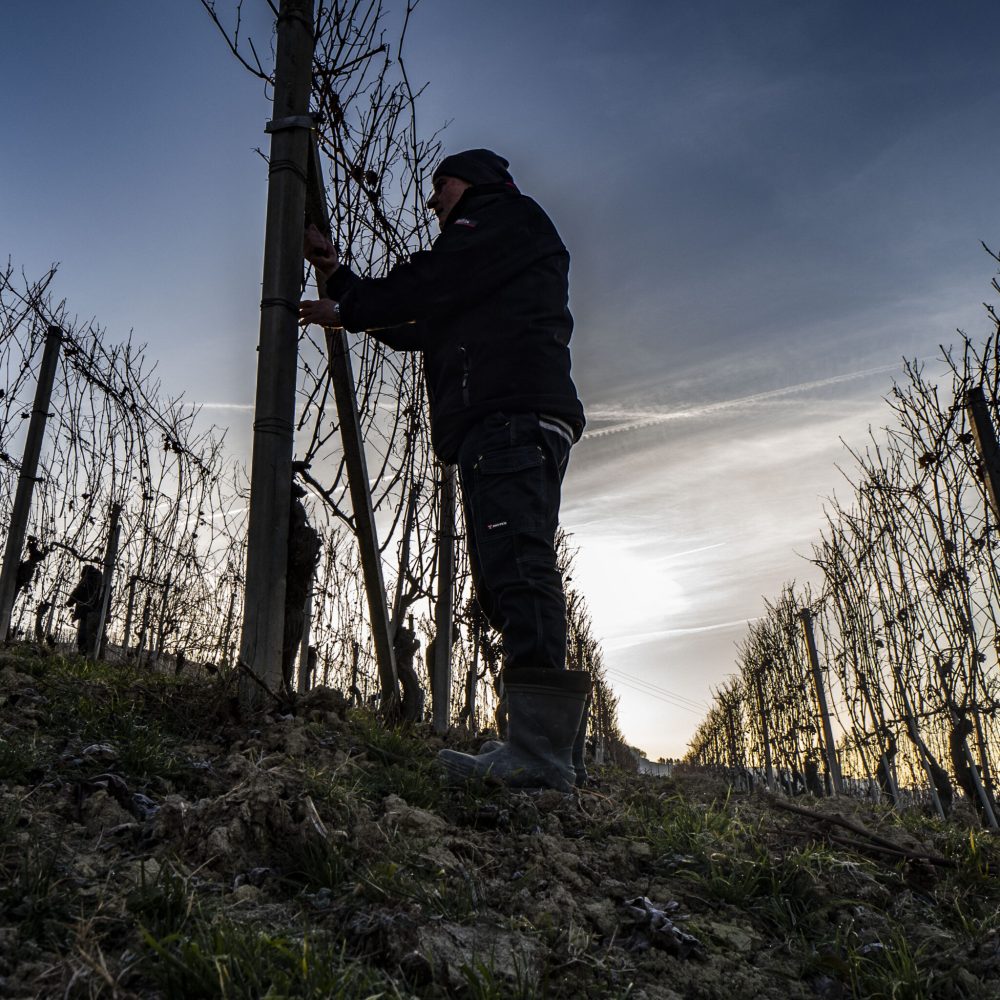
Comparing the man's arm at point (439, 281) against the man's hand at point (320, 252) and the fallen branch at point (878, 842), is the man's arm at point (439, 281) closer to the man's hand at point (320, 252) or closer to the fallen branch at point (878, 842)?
the man's hand at point (320, 252)

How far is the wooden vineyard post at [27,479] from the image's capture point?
445cm

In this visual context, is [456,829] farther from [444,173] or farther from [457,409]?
[444,173]

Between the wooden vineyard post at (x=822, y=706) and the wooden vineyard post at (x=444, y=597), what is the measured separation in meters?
6.56

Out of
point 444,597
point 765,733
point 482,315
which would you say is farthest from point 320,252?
point 765,733

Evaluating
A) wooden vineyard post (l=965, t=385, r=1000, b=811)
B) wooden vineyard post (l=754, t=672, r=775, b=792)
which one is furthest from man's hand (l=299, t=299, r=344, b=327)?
wooden vineyard post (l=754, t=672, r=775, b=792)

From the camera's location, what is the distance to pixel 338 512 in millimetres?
3135

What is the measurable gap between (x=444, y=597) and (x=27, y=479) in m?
2.85

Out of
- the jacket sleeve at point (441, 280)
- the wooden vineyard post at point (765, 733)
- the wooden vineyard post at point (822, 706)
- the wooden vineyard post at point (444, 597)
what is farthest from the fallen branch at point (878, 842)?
the wooden vineyard post at point (765, 733)

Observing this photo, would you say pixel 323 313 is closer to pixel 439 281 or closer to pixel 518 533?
pixel 439 281

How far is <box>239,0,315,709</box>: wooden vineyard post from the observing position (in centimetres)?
242

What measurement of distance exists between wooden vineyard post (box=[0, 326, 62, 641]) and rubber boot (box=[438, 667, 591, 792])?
3587 millimetres

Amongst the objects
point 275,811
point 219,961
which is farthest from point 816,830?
point 219,961

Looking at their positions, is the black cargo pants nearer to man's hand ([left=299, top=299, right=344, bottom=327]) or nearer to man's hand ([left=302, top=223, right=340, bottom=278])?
man's hand ([left=299, top=299, right=344, bottom=327])

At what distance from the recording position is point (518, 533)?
213 centimetres
